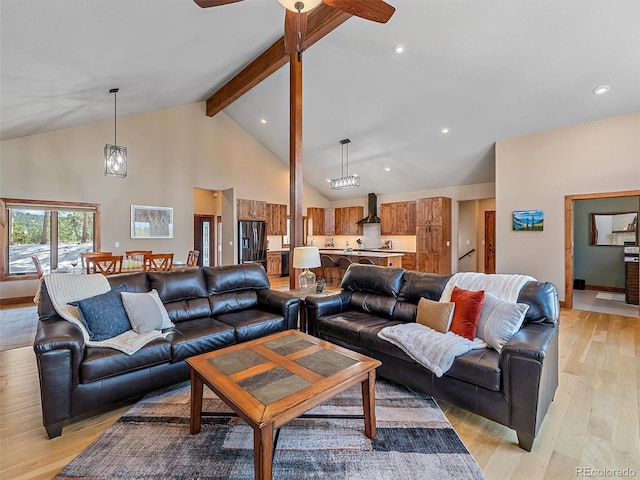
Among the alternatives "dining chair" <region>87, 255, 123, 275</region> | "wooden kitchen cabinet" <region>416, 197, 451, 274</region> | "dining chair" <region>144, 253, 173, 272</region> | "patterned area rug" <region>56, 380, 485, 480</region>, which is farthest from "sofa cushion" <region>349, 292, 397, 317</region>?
"wooden kitchen cabinet" <region>416, 197, 451, 274</region>

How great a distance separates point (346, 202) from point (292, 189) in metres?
5.91

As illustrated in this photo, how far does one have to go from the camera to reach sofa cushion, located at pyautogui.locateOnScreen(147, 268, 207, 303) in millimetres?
3098

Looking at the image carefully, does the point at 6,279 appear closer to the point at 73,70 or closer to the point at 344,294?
the point at 73,70

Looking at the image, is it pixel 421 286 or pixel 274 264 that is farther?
pixel 274 264

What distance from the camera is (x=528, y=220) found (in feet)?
18.8

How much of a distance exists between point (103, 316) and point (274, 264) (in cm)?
687

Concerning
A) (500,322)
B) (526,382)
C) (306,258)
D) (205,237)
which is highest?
(205,237)

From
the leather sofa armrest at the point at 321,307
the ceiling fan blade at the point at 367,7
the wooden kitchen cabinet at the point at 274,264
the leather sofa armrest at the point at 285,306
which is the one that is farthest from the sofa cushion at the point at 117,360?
the wooden kitchen cabinet at the point at 274,264

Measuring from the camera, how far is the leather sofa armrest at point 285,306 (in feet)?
11.0

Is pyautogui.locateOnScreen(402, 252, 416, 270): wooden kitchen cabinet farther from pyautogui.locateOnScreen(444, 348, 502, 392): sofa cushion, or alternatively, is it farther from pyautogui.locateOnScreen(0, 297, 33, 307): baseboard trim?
pyautogui.locateOnScreen(0, 297, 33, 307): baseboard trim

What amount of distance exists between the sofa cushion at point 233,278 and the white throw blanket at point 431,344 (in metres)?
1.74

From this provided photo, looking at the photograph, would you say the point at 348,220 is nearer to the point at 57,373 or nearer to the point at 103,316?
the point at 103,316

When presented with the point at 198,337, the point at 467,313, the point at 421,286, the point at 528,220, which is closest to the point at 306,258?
the point at 421,286

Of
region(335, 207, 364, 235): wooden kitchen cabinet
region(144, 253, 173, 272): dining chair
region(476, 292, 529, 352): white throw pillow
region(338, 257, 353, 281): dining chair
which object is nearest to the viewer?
region(476, 292, 529, 352): white throw pillow
